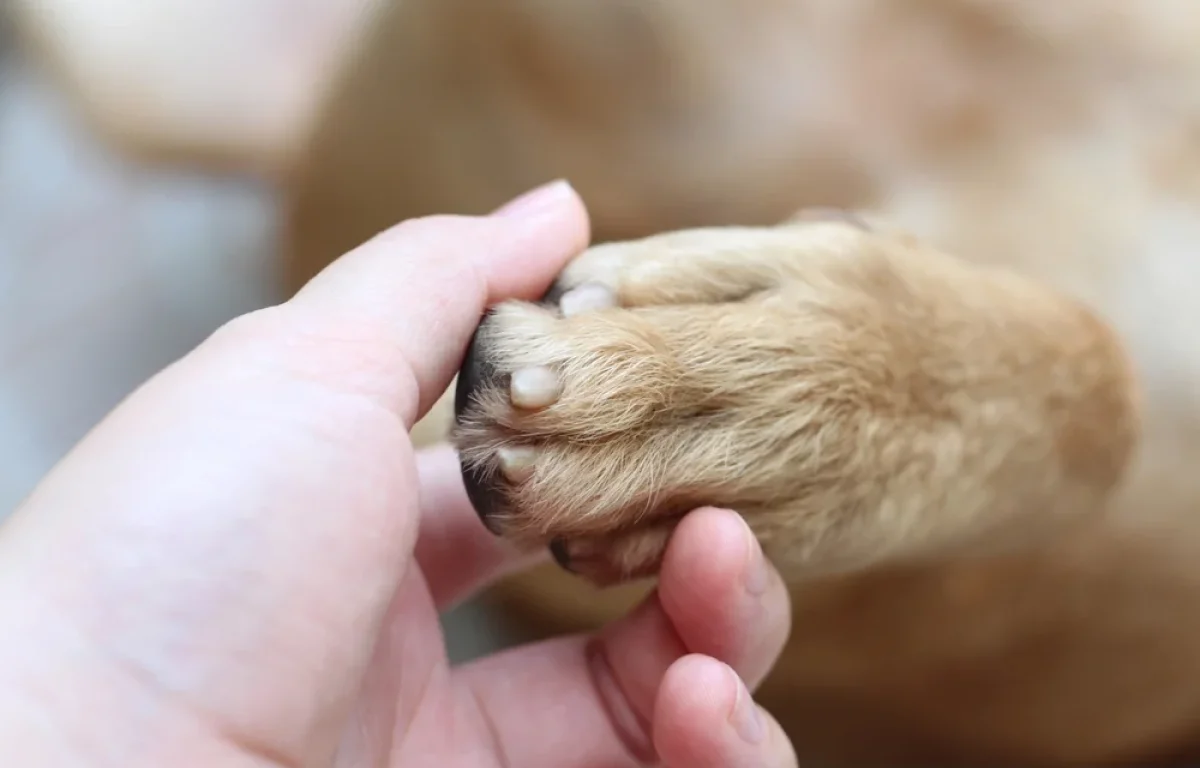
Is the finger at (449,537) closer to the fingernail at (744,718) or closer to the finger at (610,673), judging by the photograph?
the finger at (610,673)

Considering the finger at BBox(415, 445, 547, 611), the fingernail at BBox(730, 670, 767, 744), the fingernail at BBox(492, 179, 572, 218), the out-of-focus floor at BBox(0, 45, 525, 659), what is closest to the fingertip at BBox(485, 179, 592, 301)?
the fingernail at BBox(492, 179, 572, 218)

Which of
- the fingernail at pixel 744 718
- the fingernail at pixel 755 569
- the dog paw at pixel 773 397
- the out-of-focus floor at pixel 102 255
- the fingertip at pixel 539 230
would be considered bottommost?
the out-of-focus floor at pixel 102 255

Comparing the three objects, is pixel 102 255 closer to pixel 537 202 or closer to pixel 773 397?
pixel 537 202

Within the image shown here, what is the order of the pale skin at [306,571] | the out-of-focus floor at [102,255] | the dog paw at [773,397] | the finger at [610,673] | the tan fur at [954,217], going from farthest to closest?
the out-of-focus floor at [102,255] < the tan fur at [954,217] < the finger at [610,673] < the dog paw at [773,397] < the pale skin at [306,571]

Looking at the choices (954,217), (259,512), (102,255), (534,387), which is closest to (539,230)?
(534,387)

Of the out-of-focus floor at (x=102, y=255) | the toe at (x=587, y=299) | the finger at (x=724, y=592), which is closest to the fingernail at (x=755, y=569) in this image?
the finger at (x=724, y=592)

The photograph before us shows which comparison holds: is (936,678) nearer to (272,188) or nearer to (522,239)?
(522,239)

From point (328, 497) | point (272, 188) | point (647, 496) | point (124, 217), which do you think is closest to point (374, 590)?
point (328, 497)

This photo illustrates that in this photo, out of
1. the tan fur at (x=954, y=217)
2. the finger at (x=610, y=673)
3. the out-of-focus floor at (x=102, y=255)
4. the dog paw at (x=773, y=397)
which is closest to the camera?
the dog paw at (x=773, y=397)
